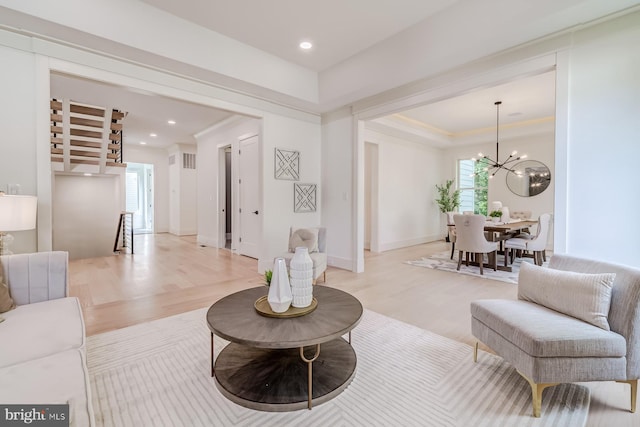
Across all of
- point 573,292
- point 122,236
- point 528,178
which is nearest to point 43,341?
point 573,292

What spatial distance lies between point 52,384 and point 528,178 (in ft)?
28.6

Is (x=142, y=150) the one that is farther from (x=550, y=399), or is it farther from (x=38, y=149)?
(x=550, y=399)

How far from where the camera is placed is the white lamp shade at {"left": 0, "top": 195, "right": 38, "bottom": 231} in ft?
7.10

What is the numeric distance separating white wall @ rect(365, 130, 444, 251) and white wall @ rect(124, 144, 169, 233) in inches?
281

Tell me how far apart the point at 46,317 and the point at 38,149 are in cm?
188

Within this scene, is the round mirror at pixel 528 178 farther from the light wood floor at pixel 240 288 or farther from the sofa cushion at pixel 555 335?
the sofa cushion at pixel 555 335

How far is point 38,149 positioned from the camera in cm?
279

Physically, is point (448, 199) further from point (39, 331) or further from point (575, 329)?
point (39, 331)

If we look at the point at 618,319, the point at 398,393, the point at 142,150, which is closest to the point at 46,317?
the point at 398,393

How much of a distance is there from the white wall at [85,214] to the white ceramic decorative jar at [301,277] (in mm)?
6323

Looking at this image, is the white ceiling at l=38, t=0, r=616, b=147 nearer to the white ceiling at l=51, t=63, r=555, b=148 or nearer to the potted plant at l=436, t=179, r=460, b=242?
the white ceiling at l=51, t=63, r=555, b=148

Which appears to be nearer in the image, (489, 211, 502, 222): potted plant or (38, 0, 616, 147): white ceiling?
(38, 0, 616, 147): white ceiling

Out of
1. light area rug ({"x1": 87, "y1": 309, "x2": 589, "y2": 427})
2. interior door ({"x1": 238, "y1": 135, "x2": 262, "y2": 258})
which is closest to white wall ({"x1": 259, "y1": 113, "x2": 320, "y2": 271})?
interior door ({"x1": 238, "y1": 135, "x2": 262, "y2": 258})

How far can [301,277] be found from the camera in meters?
1.88
